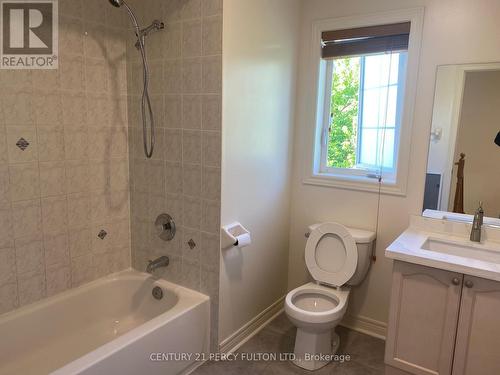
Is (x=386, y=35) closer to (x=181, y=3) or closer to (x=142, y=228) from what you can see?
(x=181, y=3)

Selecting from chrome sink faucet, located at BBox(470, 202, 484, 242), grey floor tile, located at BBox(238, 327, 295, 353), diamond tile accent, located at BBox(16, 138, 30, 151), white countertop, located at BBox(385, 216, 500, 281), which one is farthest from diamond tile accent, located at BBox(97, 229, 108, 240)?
chrome sink faucet, located at BBox(470, 202, 484, 242)

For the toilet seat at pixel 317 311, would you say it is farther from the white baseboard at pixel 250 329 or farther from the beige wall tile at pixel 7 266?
the beige wall tile at pixel 7 266

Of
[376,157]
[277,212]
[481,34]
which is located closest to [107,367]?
[277,212]

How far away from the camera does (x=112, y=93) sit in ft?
7.66

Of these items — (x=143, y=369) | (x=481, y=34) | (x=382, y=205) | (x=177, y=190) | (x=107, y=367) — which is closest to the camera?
(x=107, y=367)

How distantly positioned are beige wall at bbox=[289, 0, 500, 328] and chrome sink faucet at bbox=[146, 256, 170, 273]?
1.02 metres

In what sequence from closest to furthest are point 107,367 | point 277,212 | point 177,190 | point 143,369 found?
point 107,367 < point 143,369 < point 177,190 < point 277,212

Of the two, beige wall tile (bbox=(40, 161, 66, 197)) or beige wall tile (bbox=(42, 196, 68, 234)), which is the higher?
beige wall tile (bbox=(40, 161, 66, 197))

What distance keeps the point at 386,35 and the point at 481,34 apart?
1.73ft

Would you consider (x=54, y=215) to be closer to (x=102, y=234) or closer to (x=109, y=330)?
(x=102, y=234)

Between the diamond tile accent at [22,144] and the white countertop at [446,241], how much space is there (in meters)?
1.96

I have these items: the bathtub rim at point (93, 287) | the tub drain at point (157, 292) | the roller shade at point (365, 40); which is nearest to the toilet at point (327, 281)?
the bathtub rim at point (93, 287)

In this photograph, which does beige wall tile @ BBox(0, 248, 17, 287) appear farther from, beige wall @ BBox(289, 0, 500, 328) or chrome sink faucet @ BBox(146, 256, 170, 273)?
beige wall @ BBox(289, 0, 500, 328)

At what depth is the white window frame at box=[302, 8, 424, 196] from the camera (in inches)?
88.4
